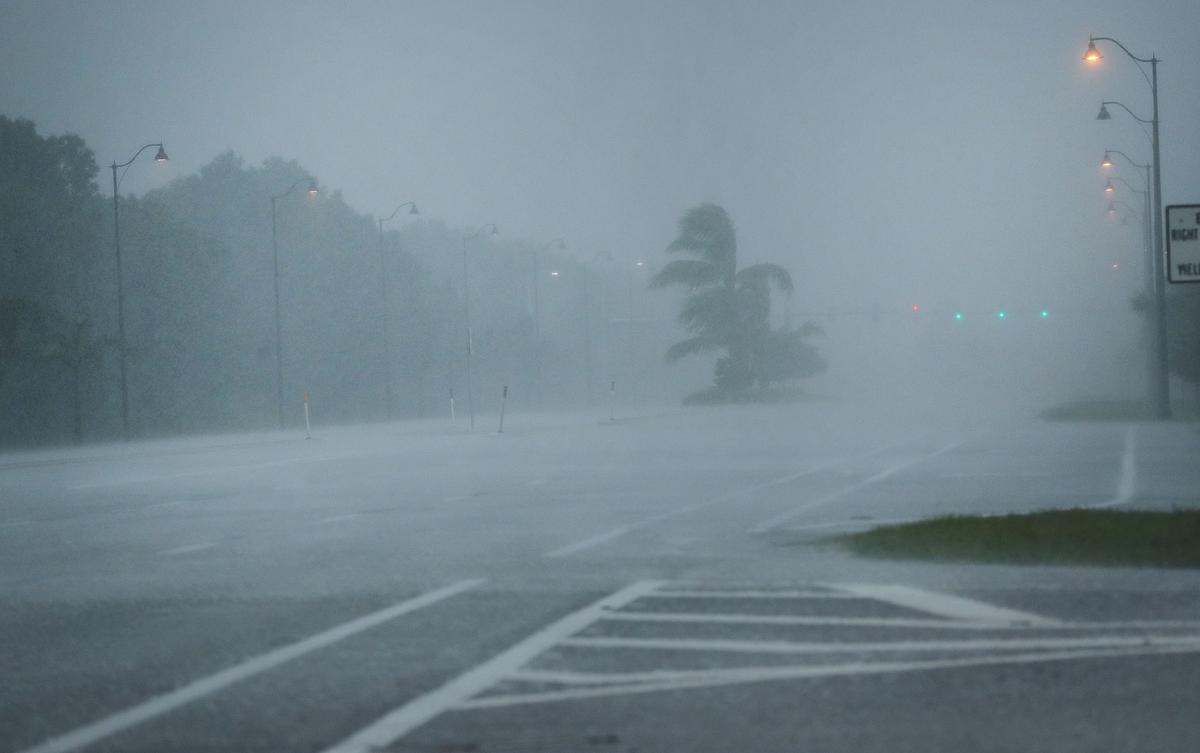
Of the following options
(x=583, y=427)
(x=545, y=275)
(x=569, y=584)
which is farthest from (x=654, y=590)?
(x=545, y=275)

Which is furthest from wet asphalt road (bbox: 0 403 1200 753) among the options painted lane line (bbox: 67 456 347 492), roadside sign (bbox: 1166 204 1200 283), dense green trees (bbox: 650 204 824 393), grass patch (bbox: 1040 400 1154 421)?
dense green trees (bbox: 650 204 824 393)

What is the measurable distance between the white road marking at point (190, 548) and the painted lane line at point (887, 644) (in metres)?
7.03

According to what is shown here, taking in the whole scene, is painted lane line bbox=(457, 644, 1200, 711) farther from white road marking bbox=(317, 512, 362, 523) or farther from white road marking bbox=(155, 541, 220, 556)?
white road marking bbox=(317, 512, 362, 523)

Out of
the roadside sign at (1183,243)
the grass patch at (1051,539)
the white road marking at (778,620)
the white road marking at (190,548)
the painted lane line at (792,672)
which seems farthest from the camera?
the roadside sign at (1183,243)

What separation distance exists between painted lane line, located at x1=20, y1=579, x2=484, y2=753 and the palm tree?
9165 cm

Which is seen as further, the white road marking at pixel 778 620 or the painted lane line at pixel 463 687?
the white road marking at pixel 778 620

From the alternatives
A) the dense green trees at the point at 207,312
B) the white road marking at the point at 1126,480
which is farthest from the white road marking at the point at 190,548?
the dense green trees at the point at 207,312

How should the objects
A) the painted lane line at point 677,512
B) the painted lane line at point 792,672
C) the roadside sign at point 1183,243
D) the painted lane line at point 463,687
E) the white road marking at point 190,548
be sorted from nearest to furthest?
the painted lane line at point 463,687, the painted lane line at point 792,672, the painted lane line at point 677,512, the white road marking at point 190,548, the roadside sign at point 1183,243

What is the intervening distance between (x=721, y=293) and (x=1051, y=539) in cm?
9047

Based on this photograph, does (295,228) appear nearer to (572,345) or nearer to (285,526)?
(572,345)

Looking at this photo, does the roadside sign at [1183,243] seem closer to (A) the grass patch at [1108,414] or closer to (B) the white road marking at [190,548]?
(B) the white road marking at [190,548]

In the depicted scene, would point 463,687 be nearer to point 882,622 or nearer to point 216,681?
point 216,681

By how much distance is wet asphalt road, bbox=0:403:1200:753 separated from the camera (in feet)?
22.1

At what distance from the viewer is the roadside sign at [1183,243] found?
1931 centimetres
